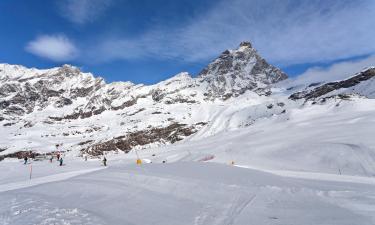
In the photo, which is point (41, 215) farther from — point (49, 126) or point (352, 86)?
point (49, 126)

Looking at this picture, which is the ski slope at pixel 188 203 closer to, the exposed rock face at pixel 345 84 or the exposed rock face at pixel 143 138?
the exposed rock face at pixel 143 138

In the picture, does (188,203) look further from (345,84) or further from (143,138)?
(345,84)

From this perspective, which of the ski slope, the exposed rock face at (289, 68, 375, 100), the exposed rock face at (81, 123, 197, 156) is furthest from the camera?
the exposed rock face at (289, 68, 375, 100)

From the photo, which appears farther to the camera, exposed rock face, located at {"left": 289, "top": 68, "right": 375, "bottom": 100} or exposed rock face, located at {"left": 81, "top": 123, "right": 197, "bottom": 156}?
exposed rock face, located at {"left": 289, "top": 68, "right": 375, "bottom": 100}

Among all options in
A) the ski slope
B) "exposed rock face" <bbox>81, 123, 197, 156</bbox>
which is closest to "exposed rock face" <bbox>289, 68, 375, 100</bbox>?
"exposed rock face" <bbox>81, 123, 197, 156</bbox>

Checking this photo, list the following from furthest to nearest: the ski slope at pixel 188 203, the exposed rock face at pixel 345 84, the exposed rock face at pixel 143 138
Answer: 1. the exposed rock face at pixel 345 84
2. the exposed rock face at pixel 143 138
3. the ski slope at pixel 188 203

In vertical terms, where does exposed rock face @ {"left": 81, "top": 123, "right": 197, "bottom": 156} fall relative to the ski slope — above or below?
above

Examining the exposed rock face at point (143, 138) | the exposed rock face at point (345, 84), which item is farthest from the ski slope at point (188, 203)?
the exposed rock face at point (345, 84)

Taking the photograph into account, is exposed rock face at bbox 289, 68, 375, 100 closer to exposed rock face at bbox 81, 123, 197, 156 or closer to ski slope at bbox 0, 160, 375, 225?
exposed rock face at bbox 81, 123, 197, 156

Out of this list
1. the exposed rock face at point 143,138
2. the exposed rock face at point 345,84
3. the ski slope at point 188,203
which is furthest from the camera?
the exposed rock face at point 345,84

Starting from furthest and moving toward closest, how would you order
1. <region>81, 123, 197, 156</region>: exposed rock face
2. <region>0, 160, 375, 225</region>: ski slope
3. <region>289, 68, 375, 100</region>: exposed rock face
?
1. <region>289, 68, 375, 100</region>: exposed rock face
2. <region>81, 123, 197, 156</region>: exposed rock face
3. <region>0, 160, 375, 225</region>: ski slope

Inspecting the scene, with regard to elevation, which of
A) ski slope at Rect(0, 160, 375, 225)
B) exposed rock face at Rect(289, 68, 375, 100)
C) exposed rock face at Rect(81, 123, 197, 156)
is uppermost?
exposed rock face at Rect(289, 68, 375, 100)

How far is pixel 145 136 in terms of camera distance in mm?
125062

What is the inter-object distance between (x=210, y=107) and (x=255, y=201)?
568 ft
